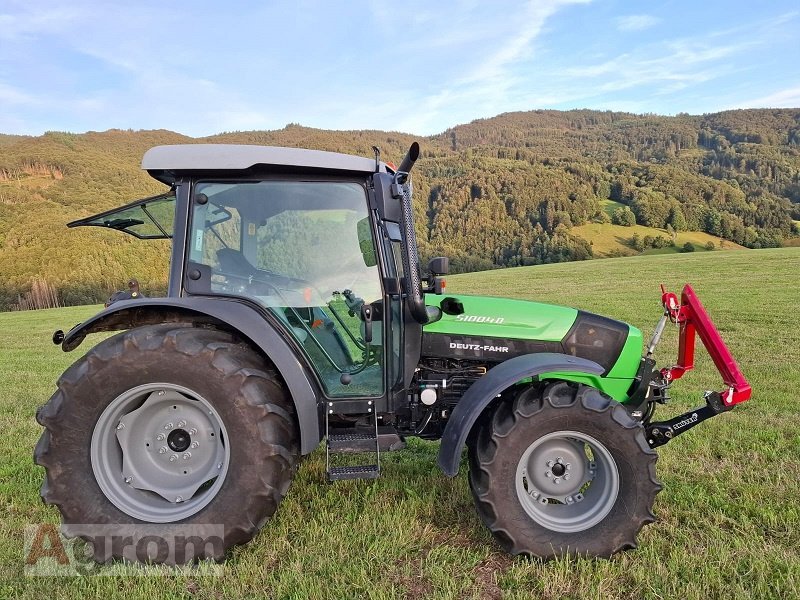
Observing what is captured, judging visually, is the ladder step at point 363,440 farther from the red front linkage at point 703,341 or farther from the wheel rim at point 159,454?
the red front linkage at point 703,341

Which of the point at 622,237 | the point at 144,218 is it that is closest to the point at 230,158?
the point at 144,218

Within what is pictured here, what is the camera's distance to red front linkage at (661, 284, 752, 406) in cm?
309

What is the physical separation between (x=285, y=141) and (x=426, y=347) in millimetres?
143017

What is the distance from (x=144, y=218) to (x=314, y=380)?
5.30 feet

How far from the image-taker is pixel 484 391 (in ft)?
9.30

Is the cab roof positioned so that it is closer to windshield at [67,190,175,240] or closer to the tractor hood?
windshield at [67,190,175,240]

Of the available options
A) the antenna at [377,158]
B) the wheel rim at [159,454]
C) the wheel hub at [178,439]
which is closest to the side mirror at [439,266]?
the antenna at [377,158]

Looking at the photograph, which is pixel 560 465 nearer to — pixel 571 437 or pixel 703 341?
pixel 571 437

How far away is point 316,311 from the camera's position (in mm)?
3209

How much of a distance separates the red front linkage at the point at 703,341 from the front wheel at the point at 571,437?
2.51 feet

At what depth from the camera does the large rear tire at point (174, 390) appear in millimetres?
2758

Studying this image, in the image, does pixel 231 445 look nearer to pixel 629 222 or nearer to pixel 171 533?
pixel 171 533

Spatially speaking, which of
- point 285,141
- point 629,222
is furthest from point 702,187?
point 285,141

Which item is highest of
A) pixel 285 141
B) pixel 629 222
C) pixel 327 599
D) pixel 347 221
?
pixel 285 141
